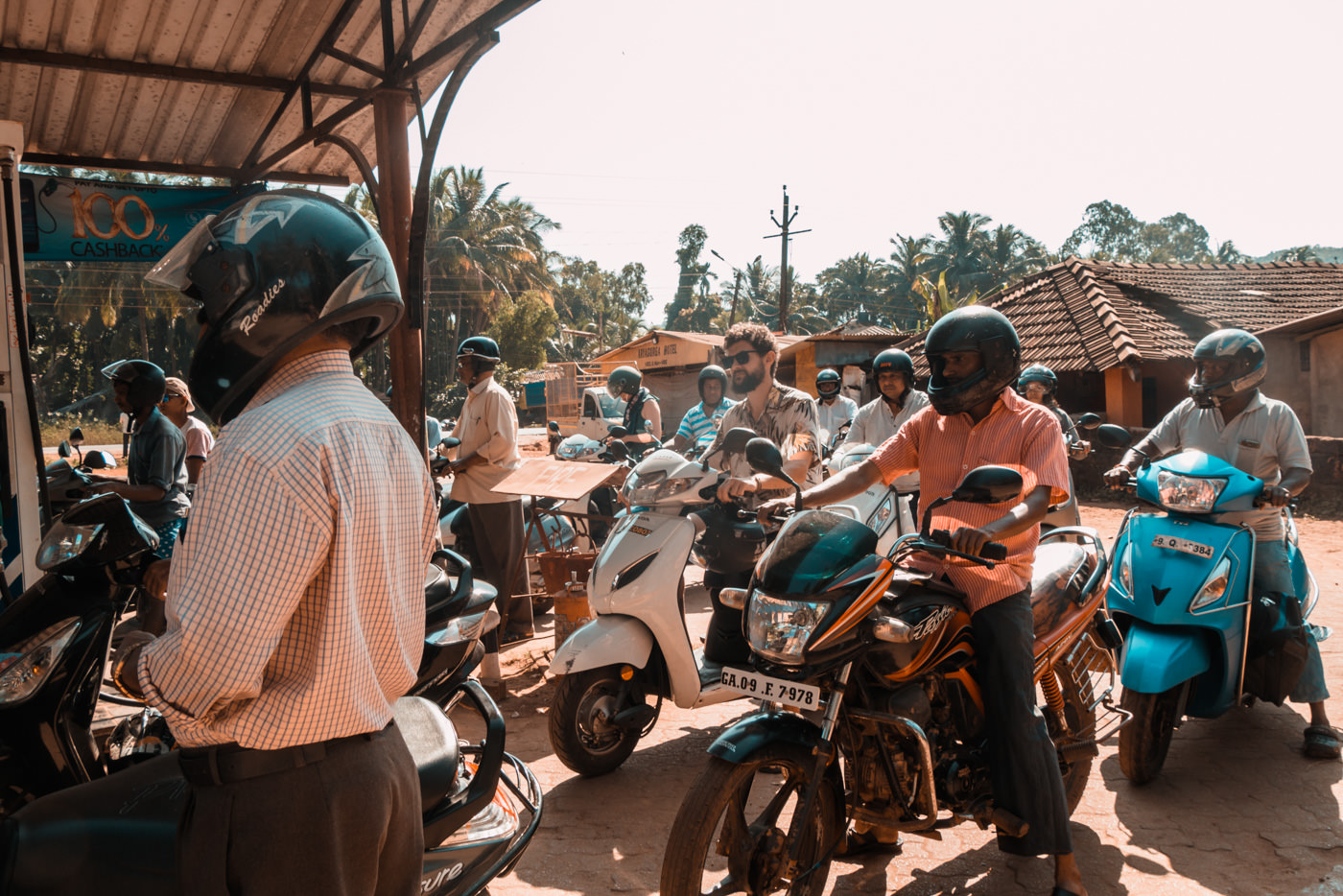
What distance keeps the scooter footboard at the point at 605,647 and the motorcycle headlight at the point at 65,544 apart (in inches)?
71.8

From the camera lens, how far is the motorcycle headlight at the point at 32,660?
2.54 m

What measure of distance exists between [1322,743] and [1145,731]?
107cm

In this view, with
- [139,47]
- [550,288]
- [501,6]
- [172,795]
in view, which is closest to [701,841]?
[172,795]

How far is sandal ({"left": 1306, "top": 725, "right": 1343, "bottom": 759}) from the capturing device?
4211 millimetres

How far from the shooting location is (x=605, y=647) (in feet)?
12.9

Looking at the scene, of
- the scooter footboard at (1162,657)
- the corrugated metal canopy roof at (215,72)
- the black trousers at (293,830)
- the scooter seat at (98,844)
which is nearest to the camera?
A: the black trousers at (293,830)

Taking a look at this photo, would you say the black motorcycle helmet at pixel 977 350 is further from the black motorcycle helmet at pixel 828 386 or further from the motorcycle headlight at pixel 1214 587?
the black motorcycle helmet at pixel 828 386

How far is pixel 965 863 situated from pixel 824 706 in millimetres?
1232

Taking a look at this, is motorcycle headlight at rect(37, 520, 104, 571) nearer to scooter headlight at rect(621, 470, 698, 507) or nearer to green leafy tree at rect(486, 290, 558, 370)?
scooter headlight at rect(621, 470, 698, 507)

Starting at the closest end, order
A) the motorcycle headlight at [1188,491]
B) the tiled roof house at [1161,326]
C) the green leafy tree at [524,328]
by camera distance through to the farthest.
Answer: the motorcycle headlight at [1188,491]
the tiled roof house at [1161,326]
the green leafy tree at [524,328]

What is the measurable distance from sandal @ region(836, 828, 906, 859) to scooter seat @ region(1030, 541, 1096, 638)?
3.13 feet

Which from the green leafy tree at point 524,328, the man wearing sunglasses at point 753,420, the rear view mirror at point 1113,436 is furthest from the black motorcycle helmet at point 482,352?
the green leafy tree at point 524,328

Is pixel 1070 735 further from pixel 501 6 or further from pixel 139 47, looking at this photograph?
pixel 139 47

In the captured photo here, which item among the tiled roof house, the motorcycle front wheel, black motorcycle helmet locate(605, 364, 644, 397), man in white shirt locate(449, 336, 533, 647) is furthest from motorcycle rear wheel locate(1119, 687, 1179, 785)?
the tiled roof house
